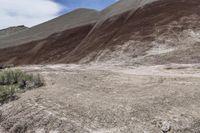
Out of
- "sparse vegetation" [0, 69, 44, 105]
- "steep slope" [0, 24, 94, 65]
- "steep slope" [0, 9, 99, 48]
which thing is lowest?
"steep slope" [0, 24, 94, 65]

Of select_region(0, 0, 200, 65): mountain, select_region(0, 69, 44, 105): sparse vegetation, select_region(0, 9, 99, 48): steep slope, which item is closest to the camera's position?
select_region(0, 69, 44, 105): sparse vegetation

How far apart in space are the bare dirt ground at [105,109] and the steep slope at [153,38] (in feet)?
42.5

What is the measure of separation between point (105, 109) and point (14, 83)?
3.77 meters

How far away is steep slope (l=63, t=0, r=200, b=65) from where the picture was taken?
2434cm

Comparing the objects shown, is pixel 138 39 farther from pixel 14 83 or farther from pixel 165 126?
pixel 165 126

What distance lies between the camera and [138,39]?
96.5 feet

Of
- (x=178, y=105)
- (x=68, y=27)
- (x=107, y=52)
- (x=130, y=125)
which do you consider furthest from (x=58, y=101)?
(x=68, y=27)

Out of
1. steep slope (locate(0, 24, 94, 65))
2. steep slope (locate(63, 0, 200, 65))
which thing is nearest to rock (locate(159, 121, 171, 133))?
steep slope (locate(63, 0, 200, 65))

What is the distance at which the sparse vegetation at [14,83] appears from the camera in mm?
8633

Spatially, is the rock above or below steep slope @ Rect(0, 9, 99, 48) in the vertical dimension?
below

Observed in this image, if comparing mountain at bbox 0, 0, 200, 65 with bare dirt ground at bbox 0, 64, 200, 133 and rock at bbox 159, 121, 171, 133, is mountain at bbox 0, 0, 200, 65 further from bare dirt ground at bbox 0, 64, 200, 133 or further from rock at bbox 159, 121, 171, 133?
rock at bbox 159, 121, 171, 133

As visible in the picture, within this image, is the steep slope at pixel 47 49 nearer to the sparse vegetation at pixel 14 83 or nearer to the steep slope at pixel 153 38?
the steep slope at pixel 153 38

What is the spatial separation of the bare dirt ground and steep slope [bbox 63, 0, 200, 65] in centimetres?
1296

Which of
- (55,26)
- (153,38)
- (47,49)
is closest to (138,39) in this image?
(153,38)
